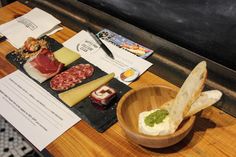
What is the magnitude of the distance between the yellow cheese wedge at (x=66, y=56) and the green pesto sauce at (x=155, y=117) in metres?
0.50

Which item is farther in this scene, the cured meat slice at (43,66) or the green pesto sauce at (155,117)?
the cured meat slice at (43,66)

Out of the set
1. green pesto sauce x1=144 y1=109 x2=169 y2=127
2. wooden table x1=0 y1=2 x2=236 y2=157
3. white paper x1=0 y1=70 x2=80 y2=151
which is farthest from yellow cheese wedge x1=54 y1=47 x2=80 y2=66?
green pesto sauce x1=144 y1=109 x2=169 y2=127

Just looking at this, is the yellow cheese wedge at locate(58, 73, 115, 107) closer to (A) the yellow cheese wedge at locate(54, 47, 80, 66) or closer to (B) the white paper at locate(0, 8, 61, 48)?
(A) the yellow cheese wedge at locate(54, 47, 80, 66)

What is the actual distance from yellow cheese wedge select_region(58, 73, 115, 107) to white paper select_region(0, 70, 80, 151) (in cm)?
3

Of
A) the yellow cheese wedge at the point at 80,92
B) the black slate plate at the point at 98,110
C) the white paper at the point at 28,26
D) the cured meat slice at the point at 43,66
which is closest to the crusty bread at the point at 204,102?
the black slate plate at the point at 98,110

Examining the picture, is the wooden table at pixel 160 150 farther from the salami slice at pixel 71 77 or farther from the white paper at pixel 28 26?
the white paper at pixel 28 26

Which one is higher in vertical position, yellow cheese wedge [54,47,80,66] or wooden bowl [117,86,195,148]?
wooden bowl [117,86,195,148]

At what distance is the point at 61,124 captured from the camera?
110 cm

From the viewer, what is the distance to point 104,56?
1.37 m

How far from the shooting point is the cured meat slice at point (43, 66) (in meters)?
1.27

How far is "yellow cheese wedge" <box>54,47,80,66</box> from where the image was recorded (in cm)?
136

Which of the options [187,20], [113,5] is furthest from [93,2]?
[187,20]

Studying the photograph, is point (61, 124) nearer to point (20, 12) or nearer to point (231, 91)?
point (231, 91)

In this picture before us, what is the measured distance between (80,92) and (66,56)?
9.8 inches
